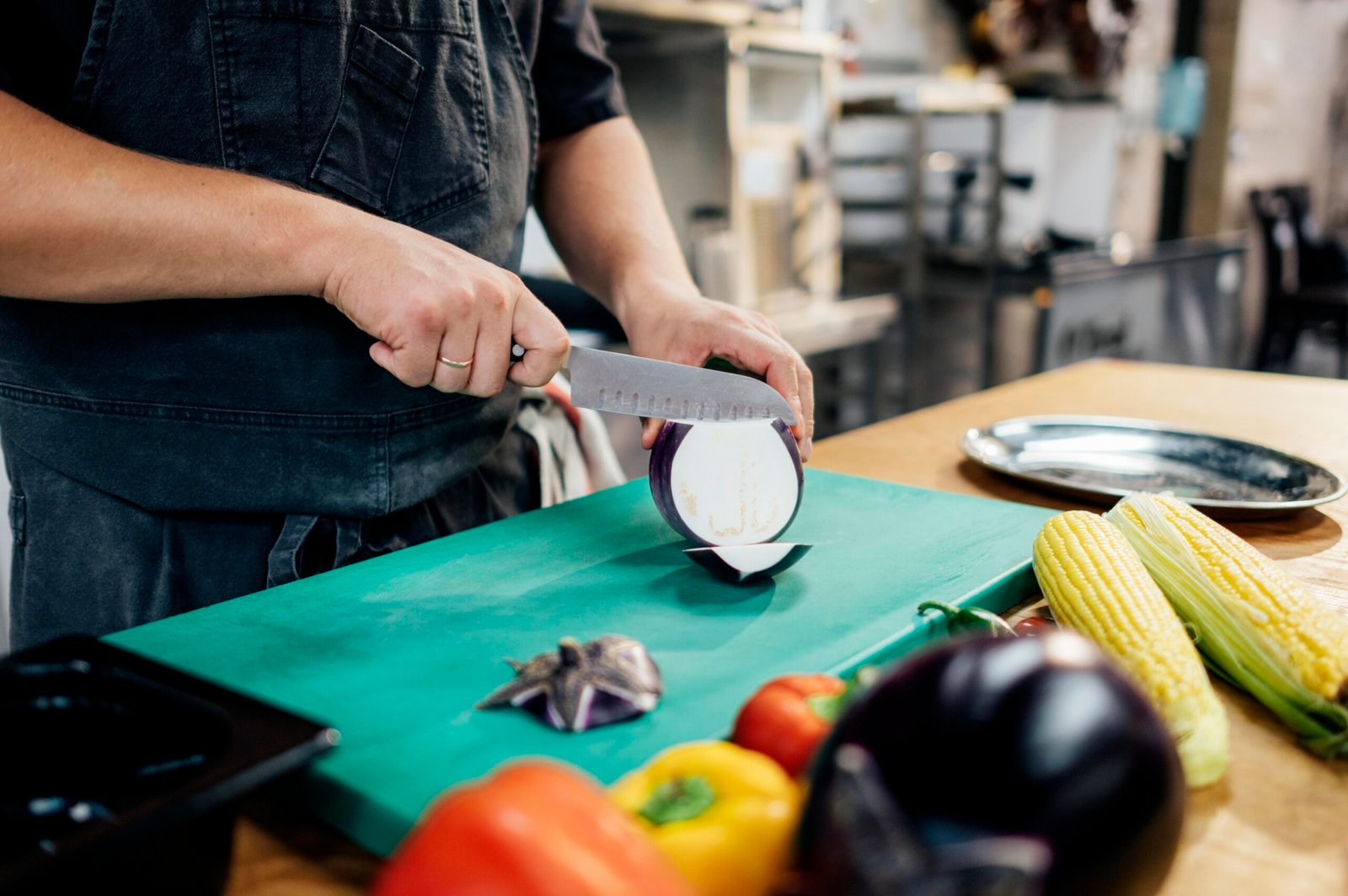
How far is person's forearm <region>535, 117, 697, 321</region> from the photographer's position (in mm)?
1468

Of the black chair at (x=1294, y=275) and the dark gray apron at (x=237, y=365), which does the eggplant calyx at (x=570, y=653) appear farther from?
the black chair at (x=1294, y=275)

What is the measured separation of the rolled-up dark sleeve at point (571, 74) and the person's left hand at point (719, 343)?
38 cm

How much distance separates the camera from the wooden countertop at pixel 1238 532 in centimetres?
61

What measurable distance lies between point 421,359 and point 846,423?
13.0 feet

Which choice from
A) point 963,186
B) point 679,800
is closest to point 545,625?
point 679,800

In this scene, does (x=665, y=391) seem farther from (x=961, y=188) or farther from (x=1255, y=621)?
(x=961, y=188)

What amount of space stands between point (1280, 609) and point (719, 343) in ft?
2.34

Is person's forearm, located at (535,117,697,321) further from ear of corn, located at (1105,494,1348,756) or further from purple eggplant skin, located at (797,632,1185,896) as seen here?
purple eggplant skin, located at (797,632,1185,896)

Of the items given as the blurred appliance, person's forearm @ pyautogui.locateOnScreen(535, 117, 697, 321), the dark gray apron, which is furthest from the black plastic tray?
the blurred appliance

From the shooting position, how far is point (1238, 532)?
49.3 inches

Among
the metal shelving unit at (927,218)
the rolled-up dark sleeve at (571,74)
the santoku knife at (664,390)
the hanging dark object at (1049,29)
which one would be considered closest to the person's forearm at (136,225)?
the santoku knife at (664,390)

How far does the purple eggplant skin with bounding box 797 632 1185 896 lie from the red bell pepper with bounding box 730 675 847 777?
13cm

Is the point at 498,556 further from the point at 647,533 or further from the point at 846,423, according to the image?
the point at 846,423

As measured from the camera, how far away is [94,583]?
3.69 ft
